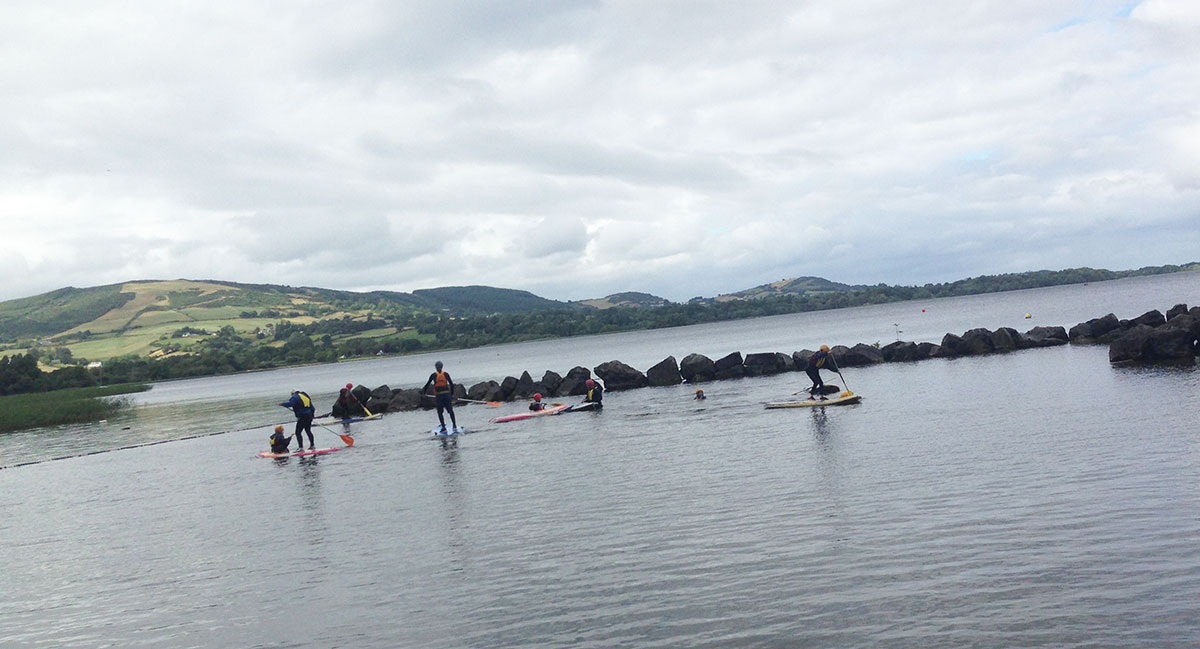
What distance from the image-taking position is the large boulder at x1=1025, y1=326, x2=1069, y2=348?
52.5 meters

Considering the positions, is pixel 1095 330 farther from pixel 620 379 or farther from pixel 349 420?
pixel 349 420

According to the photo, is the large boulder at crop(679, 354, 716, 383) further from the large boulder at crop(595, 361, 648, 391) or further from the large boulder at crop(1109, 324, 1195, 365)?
the large boulder at crop(1109, 324, 1195, 365)

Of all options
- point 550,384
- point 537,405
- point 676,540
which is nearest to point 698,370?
point 550,384

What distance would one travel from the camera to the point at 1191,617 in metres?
9.24

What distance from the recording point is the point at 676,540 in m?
14.5

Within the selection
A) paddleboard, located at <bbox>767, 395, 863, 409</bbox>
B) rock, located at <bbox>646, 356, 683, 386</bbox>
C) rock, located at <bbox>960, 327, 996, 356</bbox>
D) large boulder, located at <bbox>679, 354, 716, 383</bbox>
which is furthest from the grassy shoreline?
rock, located at <bbox>960, 327, 996, 356</bbox>

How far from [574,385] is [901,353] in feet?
67.4

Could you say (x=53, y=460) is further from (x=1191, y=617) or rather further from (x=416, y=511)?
(x=1191, y=617)

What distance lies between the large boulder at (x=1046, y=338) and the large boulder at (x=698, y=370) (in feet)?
62.6

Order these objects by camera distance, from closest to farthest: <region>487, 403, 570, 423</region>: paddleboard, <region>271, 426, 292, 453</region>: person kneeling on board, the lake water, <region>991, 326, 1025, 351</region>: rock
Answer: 1. the lake water
2. <region>271, 426, 292, 453</region>: person kneeling on board
3. <region>487, 403, 570, 423</region>: paddleboard
4. <region>991, 326, 1025, 351</region>: rock

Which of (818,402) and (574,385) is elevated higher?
(574,385)

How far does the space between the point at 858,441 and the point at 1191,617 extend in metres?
14.7

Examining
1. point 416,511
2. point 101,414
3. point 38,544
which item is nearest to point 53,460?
point 38,544

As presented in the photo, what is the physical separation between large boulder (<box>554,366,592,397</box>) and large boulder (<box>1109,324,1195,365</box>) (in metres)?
27.5
